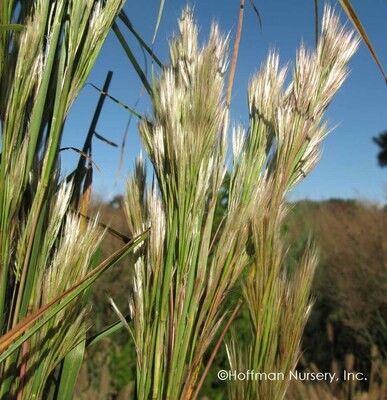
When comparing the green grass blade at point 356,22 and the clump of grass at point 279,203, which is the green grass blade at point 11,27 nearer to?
the clump of grass at point 279,203

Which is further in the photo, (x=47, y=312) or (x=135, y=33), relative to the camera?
(x=135, y=33)

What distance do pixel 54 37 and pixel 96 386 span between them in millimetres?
3162

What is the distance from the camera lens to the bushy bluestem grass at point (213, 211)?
22.6 inches

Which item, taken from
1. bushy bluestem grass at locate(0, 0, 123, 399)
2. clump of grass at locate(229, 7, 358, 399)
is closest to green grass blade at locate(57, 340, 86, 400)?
bushy bluestem grass at locate(0, 0, 123, 399)

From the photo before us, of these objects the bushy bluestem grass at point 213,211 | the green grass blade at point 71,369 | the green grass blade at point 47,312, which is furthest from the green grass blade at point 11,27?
the green grass blade at point 71,369

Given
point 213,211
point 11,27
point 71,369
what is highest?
point 11,27

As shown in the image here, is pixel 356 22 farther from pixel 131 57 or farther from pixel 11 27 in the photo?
pixel 11 27

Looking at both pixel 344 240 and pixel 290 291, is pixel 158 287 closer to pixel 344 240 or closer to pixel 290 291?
pixel 290 291

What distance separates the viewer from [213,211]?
0.62m

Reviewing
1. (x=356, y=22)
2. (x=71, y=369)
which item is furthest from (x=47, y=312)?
(x=356, y=22)

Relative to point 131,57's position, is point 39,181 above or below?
below

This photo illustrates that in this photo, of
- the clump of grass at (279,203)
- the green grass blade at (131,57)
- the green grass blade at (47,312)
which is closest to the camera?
the green grass blade at (47,312)

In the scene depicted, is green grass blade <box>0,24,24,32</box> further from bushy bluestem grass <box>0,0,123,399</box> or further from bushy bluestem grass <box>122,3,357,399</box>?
bushy bluestem grass <box>122,3,357,399</box>

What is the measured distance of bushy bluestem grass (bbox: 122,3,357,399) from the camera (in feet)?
1.88
